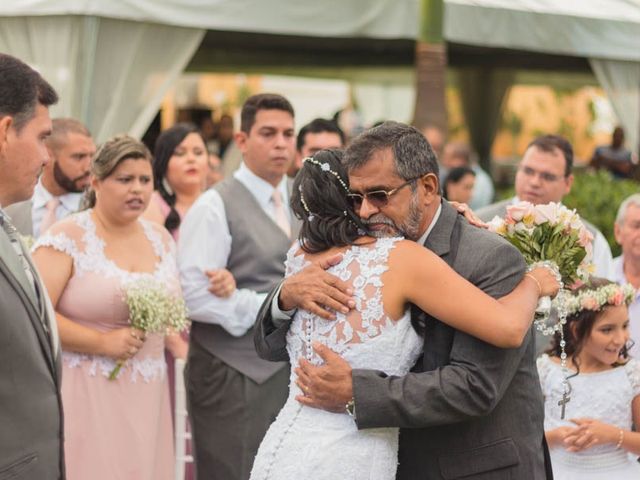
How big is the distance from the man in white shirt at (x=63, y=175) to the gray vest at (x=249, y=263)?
1.40 meters

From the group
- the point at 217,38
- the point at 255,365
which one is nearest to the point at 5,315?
the point at 255,365

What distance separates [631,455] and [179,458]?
2678 mm

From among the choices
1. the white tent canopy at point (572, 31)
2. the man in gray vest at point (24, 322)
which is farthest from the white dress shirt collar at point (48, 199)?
the white tent canopy at point (572, 31)

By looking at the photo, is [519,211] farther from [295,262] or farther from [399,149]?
[295,262]

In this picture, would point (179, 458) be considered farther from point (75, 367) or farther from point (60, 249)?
point (60, 249)

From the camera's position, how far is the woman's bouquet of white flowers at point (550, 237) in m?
4.34

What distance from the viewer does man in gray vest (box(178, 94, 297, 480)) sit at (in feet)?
20.7

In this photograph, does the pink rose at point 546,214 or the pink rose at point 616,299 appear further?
the pink rose at point 616,299

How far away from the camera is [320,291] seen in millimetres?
3826

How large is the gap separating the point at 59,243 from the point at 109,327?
19.7 inches

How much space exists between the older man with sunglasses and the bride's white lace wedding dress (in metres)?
0.05

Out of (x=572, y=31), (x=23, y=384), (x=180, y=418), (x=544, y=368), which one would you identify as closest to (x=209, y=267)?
(x=180, y=418)

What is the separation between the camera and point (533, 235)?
435cm

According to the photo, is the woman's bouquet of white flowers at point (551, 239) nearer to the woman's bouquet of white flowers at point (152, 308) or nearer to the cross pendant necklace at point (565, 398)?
the cross pendant necklace at point (565, 398)
